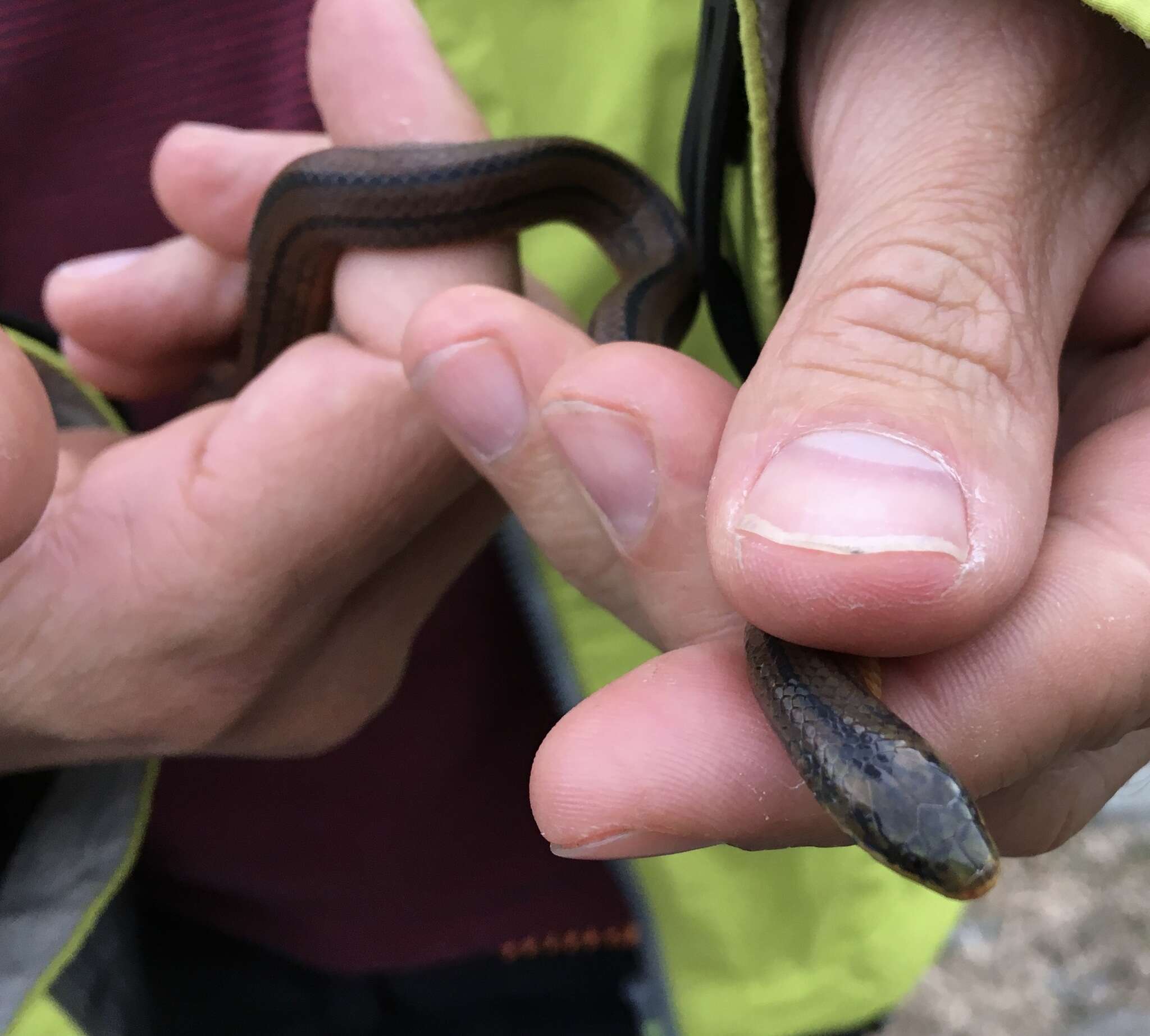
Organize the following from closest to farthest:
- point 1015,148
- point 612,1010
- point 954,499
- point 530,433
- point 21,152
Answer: point 954,499, point 1015,148, point 530,433, point 21,152, point 612,1010

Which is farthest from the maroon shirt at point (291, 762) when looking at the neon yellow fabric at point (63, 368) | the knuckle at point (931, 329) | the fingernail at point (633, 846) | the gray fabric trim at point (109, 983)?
the knuckle at point (931, 329)

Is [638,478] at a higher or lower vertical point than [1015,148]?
lower

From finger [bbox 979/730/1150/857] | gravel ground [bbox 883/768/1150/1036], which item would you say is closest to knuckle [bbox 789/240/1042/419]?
finger [bbox 979/730/1150/857]

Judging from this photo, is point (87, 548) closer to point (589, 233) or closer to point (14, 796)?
point (14, 796)

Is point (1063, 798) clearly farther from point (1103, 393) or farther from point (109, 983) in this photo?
point (109, 983)

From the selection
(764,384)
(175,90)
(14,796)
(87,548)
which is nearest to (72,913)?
(14,796)

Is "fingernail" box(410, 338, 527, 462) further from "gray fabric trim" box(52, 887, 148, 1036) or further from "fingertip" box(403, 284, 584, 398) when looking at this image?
"gray fabric trim" box(52, 887, 148, 1036)

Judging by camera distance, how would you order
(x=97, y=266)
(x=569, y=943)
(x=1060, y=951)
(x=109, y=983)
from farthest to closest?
(x=1060, y=951), (x=569, y=943), (x=97, y=266), (x=109, y=983)

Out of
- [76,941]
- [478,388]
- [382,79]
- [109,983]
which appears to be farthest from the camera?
[109,983]

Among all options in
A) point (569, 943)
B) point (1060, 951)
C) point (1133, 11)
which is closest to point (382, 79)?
point (1133, 11)
